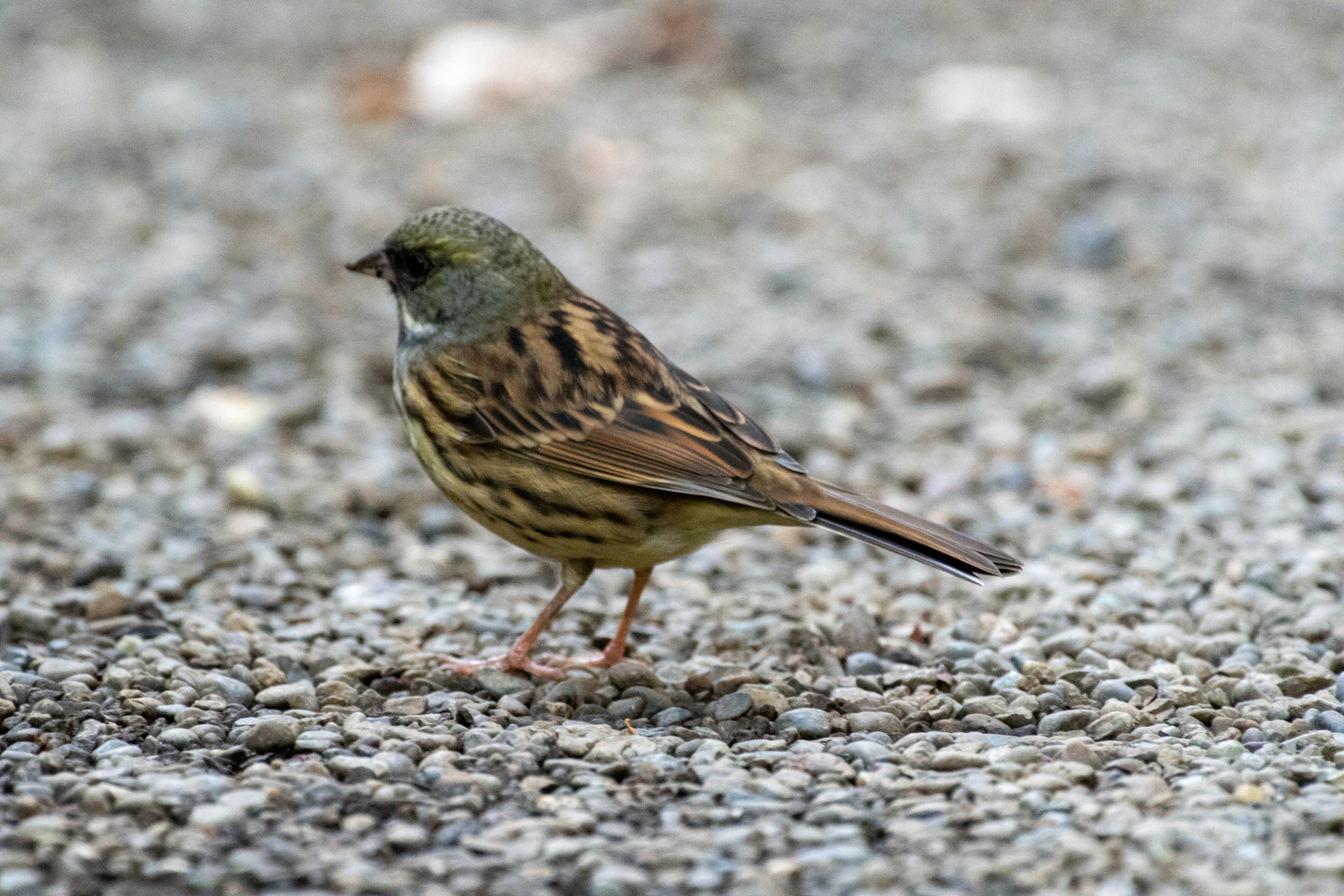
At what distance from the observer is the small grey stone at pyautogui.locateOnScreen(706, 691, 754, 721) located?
4727mm

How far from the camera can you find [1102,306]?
8758mm

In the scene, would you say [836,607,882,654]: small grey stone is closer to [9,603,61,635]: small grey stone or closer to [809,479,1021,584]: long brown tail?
[809,479,1021,584]: long brown tail

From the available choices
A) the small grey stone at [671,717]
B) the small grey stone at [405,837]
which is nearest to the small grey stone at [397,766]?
the small grey stone at [405,837]

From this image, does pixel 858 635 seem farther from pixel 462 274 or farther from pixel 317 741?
pixel 317 741

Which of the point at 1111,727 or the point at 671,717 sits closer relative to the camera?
the point at 1111,727

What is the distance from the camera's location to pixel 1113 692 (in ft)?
15.7

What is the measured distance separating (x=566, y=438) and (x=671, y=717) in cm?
98

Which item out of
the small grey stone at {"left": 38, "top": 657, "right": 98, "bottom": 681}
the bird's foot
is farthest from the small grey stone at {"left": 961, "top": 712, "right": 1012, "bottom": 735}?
the small grey stone at {"left": 38, "top": 657, "right": 98, "bottom": 681}

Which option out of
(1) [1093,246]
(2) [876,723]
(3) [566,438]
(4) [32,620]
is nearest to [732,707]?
(2) [876,723]

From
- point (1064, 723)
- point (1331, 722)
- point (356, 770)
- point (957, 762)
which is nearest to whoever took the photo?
point (356, 770)

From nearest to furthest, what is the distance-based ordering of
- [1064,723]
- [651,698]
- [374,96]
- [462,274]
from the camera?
[1064,723] → [651,698] → [462,274] → [374,96]

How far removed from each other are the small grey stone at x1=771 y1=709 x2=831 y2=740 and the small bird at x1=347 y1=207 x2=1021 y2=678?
56cm

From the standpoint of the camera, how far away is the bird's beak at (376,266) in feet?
18.0

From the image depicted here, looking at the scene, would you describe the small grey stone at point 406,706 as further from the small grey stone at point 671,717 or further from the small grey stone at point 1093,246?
the small grey stone at point 1093,246
